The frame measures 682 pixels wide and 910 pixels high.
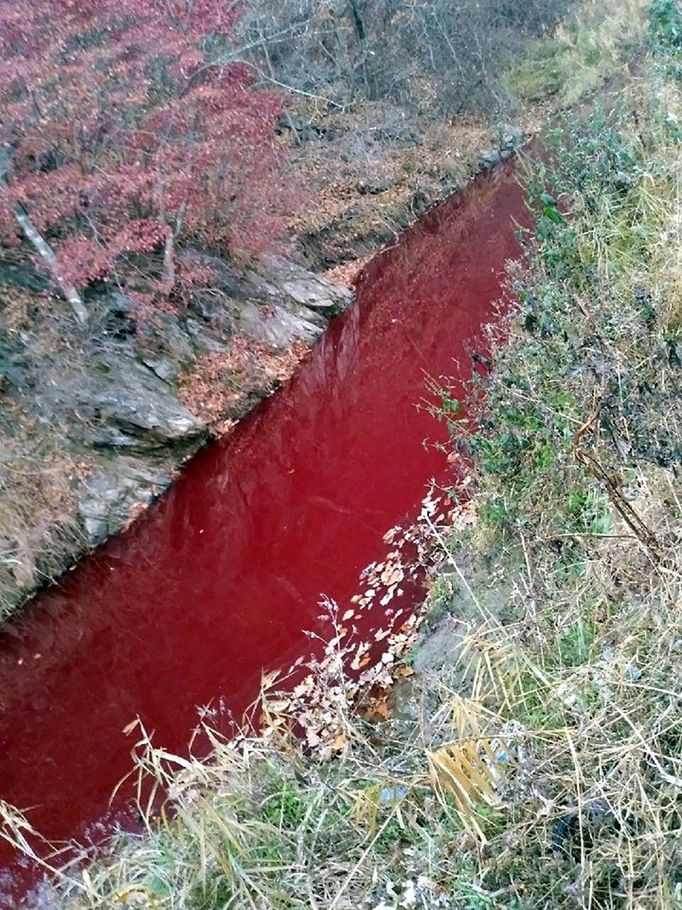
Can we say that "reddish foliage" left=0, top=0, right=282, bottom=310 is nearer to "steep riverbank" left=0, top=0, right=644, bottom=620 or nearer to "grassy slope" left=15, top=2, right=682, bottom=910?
"steep riverbank" left=0, top=0, right=644, bottom=620

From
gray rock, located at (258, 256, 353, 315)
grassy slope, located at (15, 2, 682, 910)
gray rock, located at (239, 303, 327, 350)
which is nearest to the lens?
grassy slope, located at (15, 2, 682, 910)

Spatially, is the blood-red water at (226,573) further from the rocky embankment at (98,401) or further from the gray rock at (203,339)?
the gray rock at (203,339)

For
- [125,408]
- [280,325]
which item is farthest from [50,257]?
[280,325]

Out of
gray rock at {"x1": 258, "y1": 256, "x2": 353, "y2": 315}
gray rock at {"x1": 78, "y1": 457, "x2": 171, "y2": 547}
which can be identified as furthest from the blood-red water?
gray rock at {"x1": 258, "y1": 256, "x2": 353, "y2": 315}

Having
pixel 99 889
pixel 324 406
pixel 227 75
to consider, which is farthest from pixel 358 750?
pixel 227 75

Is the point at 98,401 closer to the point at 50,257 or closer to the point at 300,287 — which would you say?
the point at 50,257

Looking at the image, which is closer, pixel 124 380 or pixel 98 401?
pixel 98 401

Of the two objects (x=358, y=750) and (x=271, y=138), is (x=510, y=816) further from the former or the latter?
(x=271, y=138)
